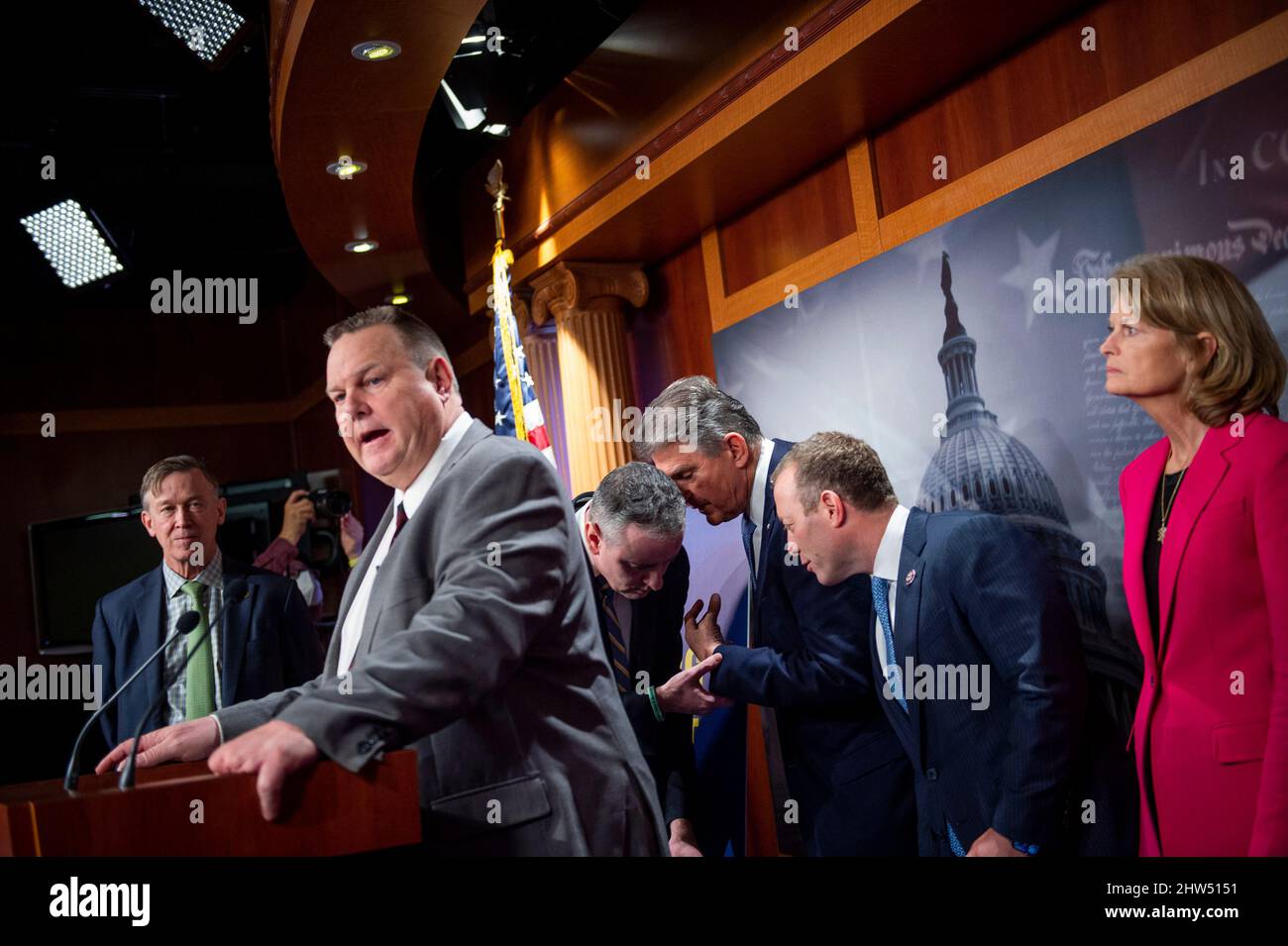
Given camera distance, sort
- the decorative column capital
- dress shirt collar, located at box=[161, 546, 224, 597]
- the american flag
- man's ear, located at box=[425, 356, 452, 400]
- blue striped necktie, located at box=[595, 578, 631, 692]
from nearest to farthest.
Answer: man's ear, located at box=[425, 356, 452, 400] → blue striped necktie, located at box=[595, 578, 631, 692] → dress shirt collar, located at box=[161, 546, 224, 597] → the american flag → the decorative column capital

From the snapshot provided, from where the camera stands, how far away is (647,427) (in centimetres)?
355

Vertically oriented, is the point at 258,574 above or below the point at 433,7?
below

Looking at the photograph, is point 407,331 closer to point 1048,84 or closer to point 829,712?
point 829,712

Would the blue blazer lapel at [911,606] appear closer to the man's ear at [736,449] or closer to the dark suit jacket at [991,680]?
the dark suit jacket at [991,680]

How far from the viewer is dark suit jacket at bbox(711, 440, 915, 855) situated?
2887 millimetres

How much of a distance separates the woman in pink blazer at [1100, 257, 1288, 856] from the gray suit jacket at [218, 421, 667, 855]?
1.16m

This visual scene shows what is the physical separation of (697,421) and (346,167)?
2.00m

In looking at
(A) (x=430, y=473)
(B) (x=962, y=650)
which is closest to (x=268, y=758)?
(A) (x=430, y=473)

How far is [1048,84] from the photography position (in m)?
3.40

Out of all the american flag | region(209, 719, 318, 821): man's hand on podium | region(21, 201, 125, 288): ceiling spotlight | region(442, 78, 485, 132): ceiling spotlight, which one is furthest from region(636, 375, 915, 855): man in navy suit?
region(21, 201, 125, 288): ceiling spotlight

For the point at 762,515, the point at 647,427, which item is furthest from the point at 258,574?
the point at 762,515

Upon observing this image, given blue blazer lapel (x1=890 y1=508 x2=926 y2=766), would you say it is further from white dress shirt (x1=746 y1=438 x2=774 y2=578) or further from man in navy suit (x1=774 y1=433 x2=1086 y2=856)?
white dress shirt (x1=746 y1=438 x2=774 y2=578)
